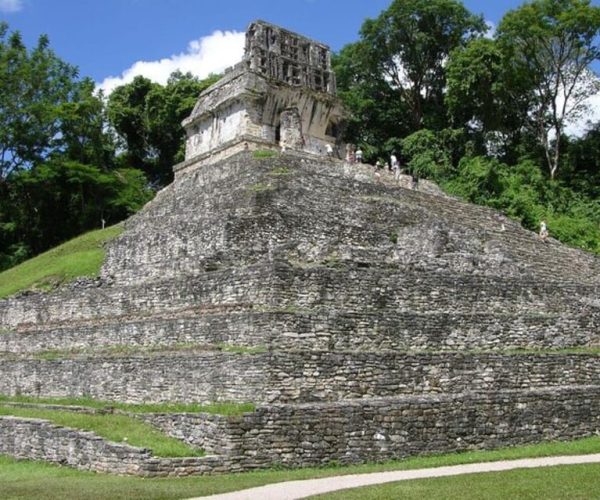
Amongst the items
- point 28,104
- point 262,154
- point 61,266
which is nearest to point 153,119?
point 28,104

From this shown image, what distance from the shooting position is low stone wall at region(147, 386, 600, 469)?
12.6m

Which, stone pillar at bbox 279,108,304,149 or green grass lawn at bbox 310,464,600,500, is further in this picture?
stone pillar at bbox 279,108,304,149

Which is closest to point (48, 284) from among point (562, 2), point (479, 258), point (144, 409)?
point (144, 409)

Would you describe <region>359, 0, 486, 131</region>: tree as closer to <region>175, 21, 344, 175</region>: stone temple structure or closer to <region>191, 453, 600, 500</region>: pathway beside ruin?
<region>175, 21, 344, 175</region>: stone temple structure

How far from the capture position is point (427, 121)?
1891 inches

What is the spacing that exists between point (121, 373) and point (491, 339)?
8296 millimetres

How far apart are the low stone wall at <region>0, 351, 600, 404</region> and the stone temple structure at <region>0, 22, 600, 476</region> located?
0.04 m

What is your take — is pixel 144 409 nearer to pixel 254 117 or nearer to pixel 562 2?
pixel 254 117

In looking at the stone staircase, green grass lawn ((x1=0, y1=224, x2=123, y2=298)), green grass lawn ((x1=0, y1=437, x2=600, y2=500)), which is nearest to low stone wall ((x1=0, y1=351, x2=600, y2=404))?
the stone staircase

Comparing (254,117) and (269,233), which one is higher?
(254,117)

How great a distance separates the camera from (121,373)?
17.1 m

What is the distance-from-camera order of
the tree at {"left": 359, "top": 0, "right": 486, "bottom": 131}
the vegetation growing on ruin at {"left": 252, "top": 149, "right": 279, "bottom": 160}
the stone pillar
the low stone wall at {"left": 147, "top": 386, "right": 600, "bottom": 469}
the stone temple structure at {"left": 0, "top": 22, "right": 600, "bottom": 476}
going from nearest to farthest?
the low stone wall at {"left": 147, "top": 386, "right": 600, "bottom": 469}
the stone temple structure at {"left": 0, "top": 22, "right": 600, "bottom": 476}
the vegetation growing on ruin at {"left": 252, "top": 149, "right": 279, "bottom": 160}
the stone pillar
the tree at {"left": 359, "top": 0, "right": 486, "bottom": 131}

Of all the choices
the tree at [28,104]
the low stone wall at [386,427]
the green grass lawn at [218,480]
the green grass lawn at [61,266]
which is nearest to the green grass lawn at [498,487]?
the green grass lawn at [218,480]

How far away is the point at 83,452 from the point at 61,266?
16077 millimetres
